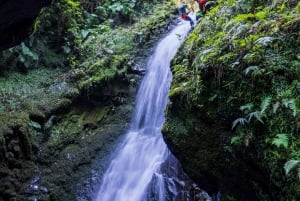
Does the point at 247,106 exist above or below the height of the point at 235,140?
above

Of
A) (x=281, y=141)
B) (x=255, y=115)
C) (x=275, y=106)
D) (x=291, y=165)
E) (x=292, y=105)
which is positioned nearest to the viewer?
(x=291, y=165)

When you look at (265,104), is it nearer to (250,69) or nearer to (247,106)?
(247,106)

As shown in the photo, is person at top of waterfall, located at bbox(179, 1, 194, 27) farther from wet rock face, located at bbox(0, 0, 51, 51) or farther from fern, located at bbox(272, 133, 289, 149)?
fern, located at bbox(272, 133, 289, 149)

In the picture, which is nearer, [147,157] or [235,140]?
[235,140]

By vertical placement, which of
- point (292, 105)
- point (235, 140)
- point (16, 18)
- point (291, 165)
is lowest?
point (235, 140)

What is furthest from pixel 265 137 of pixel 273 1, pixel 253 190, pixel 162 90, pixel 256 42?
pixel 162 90

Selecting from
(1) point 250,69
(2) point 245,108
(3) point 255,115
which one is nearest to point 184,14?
(1) point 250,69

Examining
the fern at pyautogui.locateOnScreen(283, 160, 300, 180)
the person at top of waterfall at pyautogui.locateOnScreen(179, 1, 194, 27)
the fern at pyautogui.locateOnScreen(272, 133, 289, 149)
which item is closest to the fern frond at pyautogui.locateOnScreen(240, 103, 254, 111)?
the fern at pyautogui.locateOnScreen(272, 133, 289, 149)

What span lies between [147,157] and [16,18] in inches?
185

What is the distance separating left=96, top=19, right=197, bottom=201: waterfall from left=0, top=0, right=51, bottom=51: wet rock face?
4.03 m

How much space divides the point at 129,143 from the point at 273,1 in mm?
5740

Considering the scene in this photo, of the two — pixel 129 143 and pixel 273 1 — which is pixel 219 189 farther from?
pixel 129 143

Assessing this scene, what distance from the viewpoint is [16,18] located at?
564 centimetres

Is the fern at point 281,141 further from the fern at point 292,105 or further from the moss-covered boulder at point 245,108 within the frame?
the fern at point 292,105
